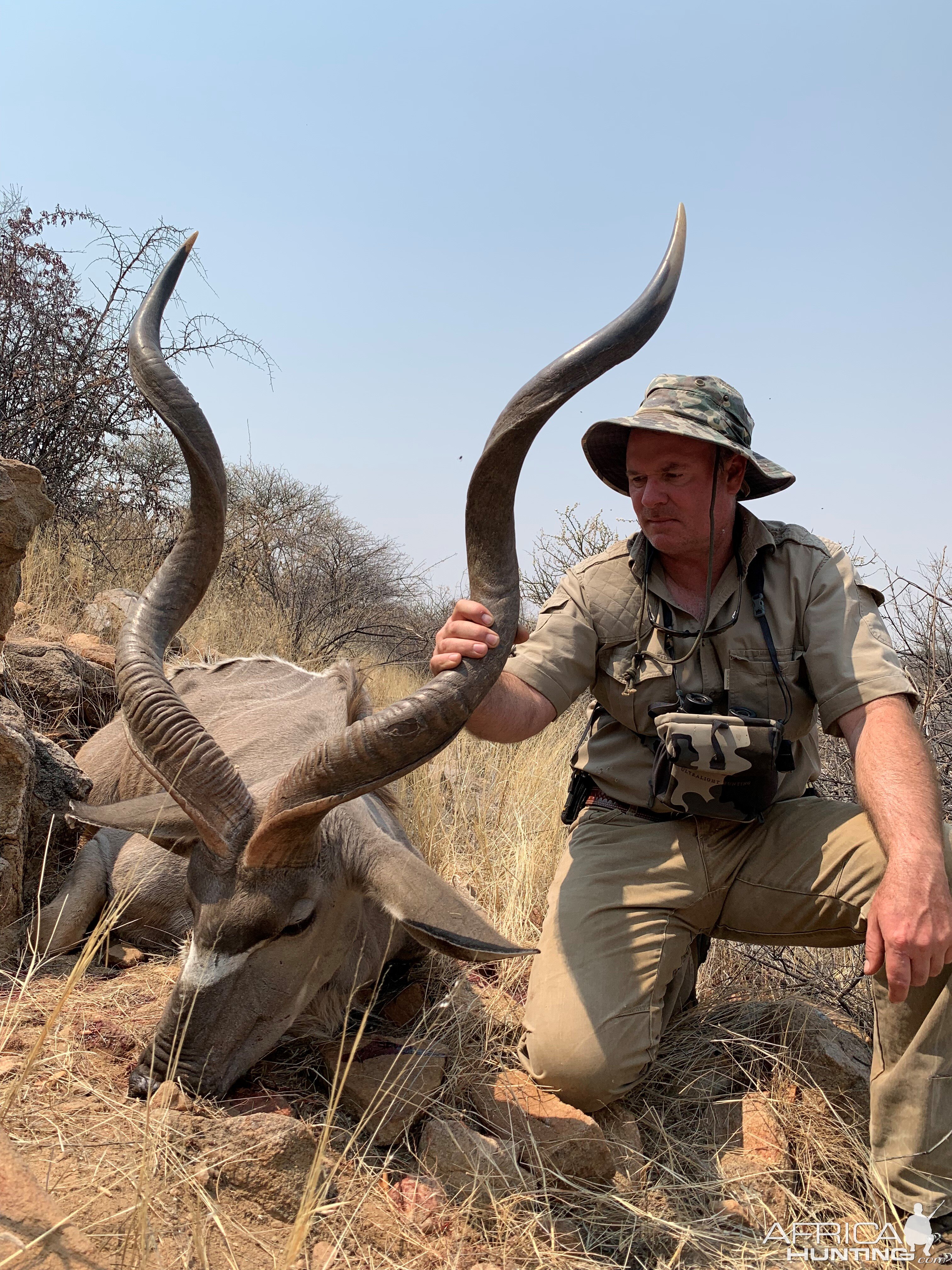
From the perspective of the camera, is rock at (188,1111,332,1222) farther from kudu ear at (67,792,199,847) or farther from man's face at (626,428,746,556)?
man's face at (626,428,746,556)

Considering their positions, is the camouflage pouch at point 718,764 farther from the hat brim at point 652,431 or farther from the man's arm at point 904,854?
the hat brim at point 652,431

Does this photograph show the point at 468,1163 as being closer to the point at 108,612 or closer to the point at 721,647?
the point at 721,647

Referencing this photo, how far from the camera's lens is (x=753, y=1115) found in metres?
3.89

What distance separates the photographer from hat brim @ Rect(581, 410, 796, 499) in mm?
4195

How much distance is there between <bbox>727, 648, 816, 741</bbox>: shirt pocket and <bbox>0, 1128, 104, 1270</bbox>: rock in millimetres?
3116

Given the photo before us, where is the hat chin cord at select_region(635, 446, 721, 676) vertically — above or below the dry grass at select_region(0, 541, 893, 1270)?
above

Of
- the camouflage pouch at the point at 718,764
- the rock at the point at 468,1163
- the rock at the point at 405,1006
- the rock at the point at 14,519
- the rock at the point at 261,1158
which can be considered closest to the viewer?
the rock at the point at 261,1158

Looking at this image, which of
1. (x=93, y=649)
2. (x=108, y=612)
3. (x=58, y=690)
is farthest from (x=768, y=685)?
(x=108, y=612)

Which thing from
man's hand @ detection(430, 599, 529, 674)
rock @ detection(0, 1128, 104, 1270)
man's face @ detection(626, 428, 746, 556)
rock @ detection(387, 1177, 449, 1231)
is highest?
man's face @ detection(626, 428, 746, 556)

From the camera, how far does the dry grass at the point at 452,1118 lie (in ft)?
8.27

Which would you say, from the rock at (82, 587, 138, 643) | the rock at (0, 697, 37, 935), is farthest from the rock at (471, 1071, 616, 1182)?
the rock at (82, 587, 138, 643)

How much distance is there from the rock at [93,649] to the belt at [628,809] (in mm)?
3949

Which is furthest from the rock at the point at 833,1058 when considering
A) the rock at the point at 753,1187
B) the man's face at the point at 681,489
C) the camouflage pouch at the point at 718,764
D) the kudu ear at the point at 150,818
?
the kudu ear at the point at 150,818

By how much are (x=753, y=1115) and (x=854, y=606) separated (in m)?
2.19
